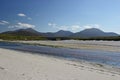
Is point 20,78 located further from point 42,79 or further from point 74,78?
point 74,78

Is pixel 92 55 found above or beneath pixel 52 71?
beneath

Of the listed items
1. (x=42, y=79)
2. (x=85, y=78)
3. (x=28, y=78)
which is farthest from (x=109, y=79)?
(x=28, y=78)

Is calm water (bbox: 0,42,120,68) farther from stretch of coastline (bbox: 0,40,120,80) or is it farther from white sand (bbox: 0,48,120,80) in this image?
white sand (bbox: 0,48,120,80)

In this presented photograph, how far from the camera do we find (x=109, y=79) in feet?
42.7

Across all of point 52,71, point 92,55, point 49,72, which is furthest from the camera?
point 92,55

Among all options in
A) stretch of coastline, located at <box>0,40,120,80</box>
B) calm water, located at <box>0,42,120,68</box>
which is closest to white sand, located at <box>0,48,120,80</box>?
stretch of coastline, located at <box>0,40,120,80</box>

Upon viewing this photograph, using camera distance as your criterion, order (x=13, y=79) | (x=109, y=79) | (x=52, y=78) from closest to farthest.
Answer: (x=13, y=79) → (x=52, y=78) → (x=109, y=79)

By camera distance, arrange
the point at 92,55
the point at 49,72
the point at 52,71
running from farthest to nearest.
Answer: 1. the point at 92,55
2. the point at 52,71
3. the point at 49,72

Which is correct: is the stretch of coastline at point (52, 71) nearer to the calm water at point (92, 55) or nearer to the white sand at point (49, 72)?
the white sand at point (49, 72)

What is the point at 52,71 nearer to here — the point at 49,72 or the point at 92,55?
the point at 49,72

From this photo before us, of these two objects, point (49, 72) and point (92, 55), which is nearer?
point (49, 72)

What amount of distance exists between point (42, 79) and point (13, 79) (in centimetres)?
168

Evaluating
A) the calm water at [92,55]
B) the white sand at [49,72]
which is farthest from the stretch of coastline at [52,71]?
the calm water at [92,55]

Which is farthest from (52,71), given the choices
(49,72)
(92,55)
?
(92,55)
